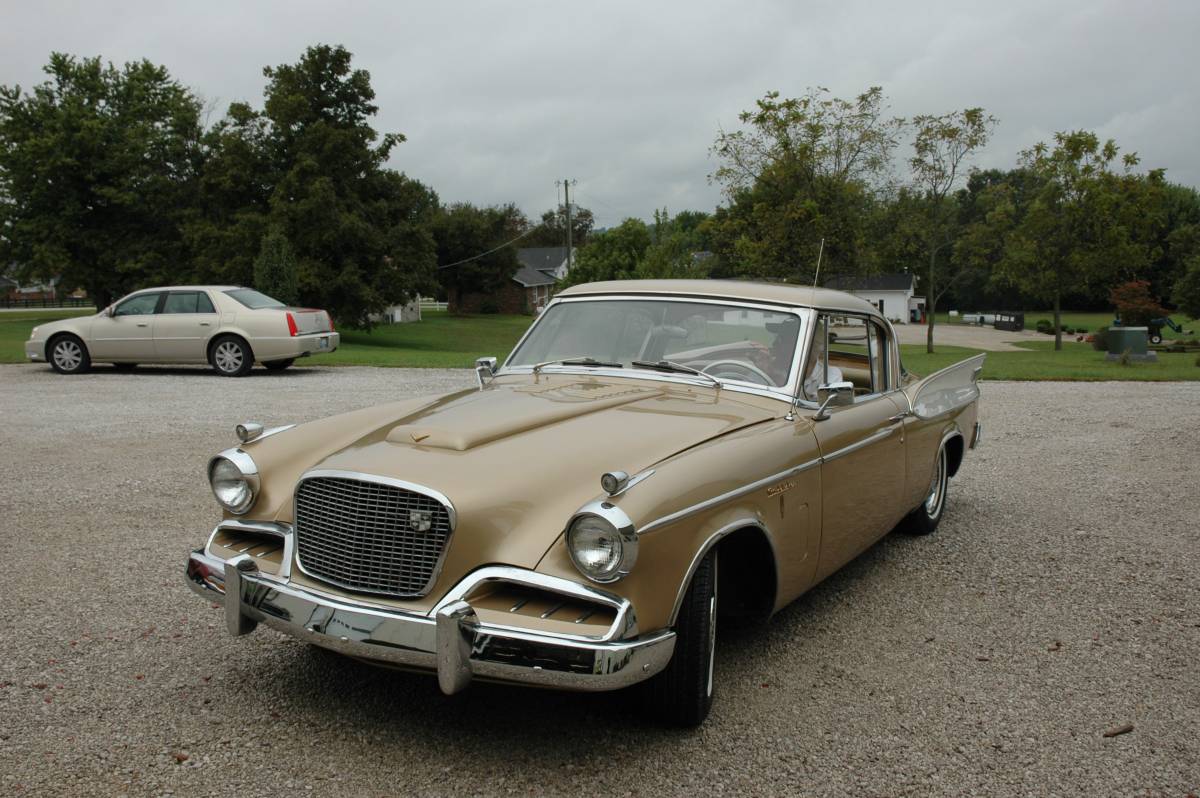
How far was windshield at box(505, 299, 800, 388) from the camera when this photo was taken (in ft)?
14.3

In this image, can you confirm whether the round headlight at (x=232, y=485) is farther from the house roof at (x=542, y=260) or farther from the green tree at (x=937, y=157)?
the house roof at (x=542, y=260)

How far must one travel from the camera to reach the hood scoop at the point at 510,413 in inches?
135

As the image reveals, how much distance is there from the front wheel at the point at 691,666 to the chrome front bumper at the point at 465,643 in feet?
0.59

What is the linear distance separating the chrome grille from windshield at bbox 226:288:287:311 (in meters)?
13.2

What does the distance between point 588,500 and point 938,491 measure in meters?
3.82

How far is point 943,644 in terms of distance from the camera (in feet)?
13.5

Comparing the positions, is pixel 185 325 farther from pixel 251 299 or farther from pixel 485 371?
pixel 485 371

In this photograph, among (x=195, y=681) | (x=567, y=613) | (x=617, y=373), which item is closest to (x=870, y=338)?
(x=617, y=373)

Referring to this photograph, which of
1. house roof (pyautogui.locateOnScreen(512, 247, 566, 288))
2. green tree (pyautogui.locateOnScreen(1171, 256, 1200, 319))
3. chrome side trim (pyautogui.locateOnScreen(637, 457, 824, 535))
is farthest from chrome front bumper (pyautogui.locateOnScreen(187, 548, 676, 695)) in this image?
house roof (pyautogui.locateOnScreen(512, 247, 566, 288))

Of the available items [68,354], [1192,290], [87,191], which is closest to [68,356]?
[68,354]

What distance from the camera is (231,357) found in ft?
50.4

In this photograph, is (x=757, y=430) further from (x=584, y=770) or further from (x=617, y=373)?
(x=584, y=770)

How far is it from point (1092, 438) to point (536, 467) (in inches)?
333

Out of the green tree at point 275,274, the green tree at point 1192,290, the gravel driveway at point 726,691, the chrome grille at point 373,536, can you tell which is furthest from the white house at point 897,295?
the chrome grille at point 373,536
